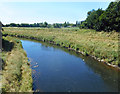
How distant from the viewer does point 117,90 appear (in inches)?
491

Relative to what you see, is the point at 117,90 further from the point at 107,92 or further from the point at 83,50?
the point at 83,50

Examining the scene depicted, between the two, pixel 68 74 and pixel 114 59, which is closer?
pixel 68 74

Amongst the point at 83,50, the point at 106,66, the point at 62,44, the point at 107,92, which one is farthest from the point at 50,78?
the point at 62,44

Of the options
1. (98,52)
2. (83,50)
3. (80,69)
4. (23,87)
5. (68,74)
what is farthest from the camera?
(83,50)

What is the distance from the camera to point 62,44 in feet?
121

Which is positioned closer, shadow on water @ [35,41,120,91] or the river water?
the river water

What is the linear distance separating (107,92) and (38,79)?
9427mm

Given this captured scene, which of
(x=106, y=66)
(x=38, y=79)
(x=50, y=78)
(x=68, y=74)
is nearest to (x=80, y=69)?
(x=68, y=74)

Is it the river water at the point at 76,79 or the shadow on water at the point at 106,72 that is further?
the shadow on water at the point at 106,72

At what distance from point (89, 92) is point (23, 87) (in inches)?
306

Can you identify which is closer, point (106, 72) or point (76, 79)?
point (76, 79)

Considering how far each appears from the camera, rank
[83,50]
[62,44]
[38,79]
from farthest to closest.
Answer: [62,44] → [83,50] → [38,79]

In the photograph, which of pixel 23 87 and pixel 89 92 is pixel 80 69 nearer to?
pixel 89 92

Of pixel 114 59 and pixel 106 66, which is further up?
pixel 114 59
